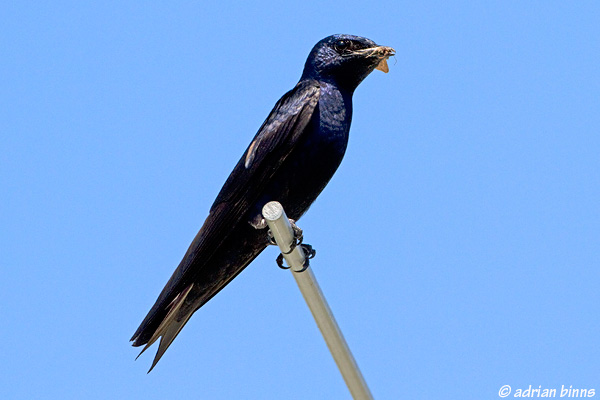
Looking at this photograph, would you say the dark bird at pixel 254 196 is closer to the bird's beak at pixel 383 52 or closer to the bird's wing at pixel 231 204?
the bird's wing at pixel 231 204

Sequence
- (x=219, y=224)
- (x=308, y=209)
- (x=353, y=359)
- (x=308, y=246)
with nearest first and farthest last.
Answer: (x=353, y=359)
(x=308, y=246)
(x=219, y=224)
(x=308, y=209)

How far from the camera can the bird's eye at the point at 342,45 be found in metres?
6.21

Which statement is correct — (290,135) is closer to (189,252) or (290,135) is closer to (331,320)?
(189,252)

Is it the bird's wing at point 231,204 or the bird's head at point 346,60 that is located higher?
the bird's head at point 346,60

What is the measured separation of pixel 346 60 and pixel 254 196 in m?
1.32

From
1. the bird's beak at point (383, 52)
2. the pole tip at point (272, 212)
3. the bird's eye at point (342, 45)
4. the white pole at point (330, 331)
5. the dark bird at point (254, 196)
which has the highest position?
the bird's eye at point (342, 45)

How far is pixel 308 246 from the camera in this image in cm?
510

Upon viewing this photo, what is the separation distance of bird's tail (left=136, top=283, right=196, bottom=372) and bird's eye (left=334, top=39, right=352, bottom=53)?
6.68 ft

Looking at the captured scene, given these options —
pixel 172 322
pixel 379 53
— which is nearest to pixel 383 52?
pixel 379 53

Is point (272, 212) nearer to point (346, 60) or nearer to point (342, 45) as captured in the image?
point (346, 60)

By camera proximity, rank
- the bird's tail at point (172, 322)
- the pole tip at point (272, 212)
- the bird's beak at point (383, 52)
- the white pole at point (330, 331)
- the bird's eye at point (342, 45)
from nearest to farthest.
Result: 1. the white pole at point (330, 331)
2. the pole tip at point (272, 212)
3. the bird's tail at point (172, 322)
4. the bird's beak at point (383, 52)
5. the bird's eye at point (342, 45)

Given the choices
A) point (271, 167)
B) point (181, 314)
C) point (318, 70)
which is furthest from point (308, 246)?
point (318, 70)

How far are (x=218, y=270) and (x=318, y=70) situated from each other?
5.40 ft

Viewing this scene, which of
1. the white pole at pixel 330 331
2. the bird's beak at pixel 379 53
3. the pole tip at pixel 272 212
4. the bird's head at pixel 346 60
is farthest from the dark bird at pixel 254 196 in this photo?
the white pole at pixel 330 331
